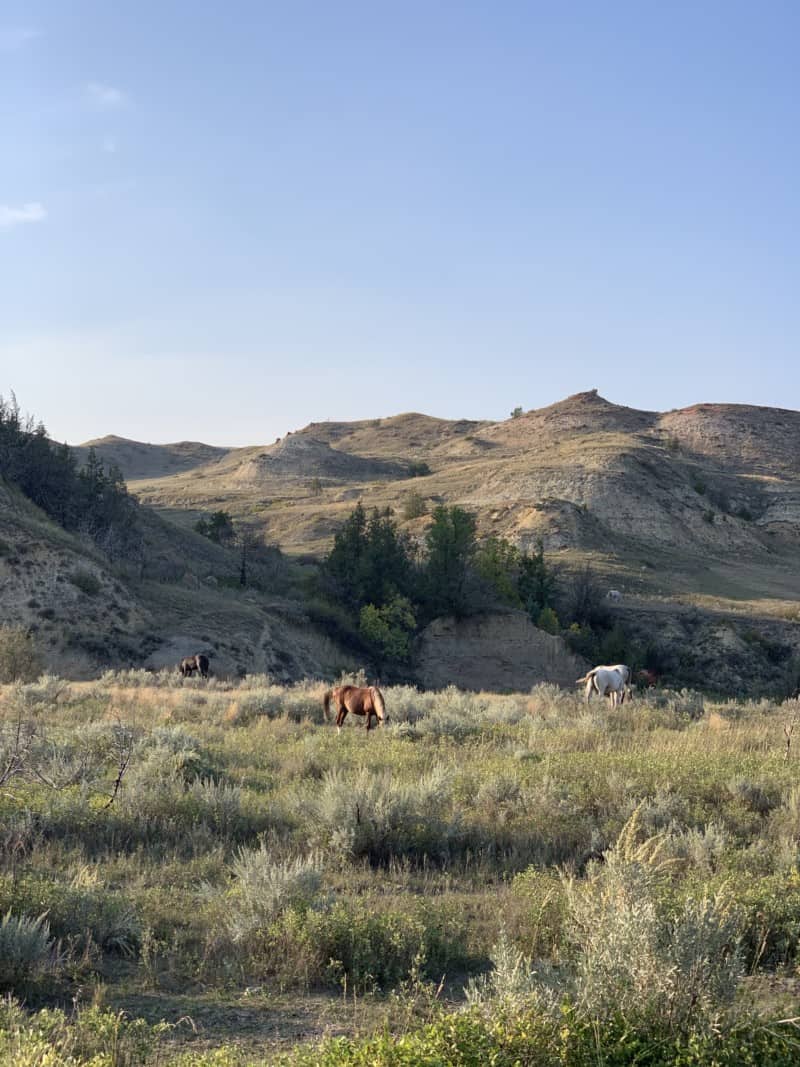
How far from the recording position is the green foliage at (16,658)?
73.0 ft

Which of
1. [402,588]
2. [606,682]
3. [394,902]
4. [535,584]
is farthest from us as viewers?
[535,584]

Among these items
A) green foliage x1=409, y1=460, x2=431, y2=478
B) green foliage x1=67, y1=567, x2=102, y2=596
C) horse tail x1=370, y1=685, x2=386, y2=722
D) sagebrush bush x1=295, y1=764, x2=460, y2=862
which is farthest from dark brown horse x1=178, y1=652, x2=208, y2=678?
green foliage x1=409, y1=460, x2=431, y2=478

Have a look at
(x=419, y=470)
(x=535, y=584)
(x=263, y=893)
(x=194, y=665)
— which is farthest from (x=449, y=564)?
(x=419, y=470)

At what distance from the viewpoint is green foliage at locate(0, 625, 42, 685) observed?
22266 millimetres

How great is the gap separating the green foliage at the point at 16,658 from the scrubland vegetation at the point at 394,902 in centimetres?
1161

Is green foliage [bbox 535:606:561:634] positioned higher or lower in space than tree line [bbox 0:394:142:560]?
lower

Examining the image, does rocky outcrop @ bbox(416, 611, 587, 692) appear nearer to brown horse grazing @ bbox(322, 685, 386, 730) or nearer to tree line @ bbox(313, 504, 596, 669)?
tree line @ bbox(313, 504, 596, 669)

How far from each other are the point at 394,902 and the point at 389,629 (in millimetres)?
34482

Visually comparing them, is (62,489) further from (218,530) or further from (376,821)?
(376,821)

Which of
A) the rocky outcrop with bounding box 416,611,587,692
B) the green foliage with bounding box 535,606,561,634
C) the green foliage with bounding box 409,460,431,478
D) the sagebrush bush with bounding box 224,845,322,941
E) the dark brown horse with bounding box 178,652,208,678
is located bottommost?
the rocky outcrop with bounding box 416,611,587,692

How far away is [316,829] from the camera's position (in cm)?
809

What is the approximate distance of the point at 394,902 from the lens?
656 centimetres

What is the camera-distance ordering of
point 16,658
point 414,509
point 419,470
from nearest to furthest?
point 16,658
point 414,509
point 419,470

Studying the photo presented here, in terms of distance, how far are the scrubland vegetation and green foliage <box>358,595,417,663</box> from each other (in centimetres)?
2784
